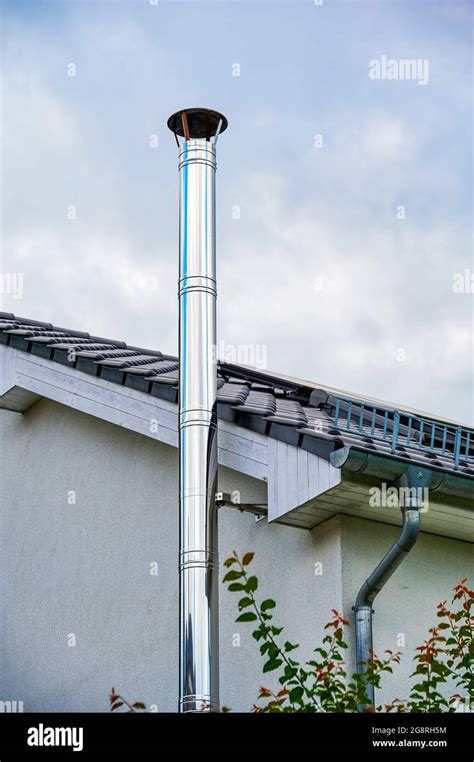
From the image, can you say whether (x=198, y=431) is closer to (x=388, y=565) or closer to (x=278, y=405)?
(x=278, y=405)

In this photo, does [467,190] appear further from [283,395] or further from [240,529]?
[240,529]

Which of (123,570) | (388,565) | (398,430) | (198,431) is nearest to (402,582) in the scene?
(388,565)

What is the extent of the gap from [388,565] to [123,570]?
282 centimetres

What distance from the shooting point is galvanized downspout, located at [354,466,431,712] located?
22.2 ft

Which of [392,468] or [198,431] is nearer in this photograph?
[392,468]

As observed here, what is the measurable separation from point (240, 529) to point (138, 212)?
9.39 meters

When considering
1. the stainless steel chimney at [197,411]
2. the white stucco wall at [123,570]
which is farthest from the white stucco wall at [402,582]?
the stainless steel chimney at [197,411]

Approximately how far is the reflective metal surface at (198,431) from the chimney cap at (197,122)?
2.8 inches

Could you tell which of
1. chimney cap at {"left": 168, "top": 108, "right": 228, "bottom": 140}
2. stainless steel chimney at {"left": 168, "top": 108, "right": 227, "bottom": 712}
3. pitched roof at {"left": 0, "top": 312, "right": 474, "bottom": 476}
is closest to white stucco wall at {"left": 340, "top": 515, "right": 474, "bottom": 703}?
→ pitched roof at {"left": 0, "top": 312, "right": 474, "bottom": 476}

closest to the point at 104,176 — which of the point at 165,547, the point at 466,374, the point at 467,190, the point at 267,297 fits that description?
the point at 267,297

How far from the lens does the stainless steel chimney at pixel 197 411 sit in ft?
23.0

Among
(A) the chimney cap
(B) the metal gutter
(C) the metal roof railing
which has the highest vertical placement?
(A) the chimney cap

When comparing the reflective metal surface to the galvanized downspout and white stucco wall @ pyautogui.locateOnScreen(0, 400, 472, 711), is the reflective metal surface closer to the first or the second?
white stucco wall @ pyautogui.locateOnScreen(0, 400, 472, 711)

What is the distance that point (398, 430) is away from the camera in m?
8.53
